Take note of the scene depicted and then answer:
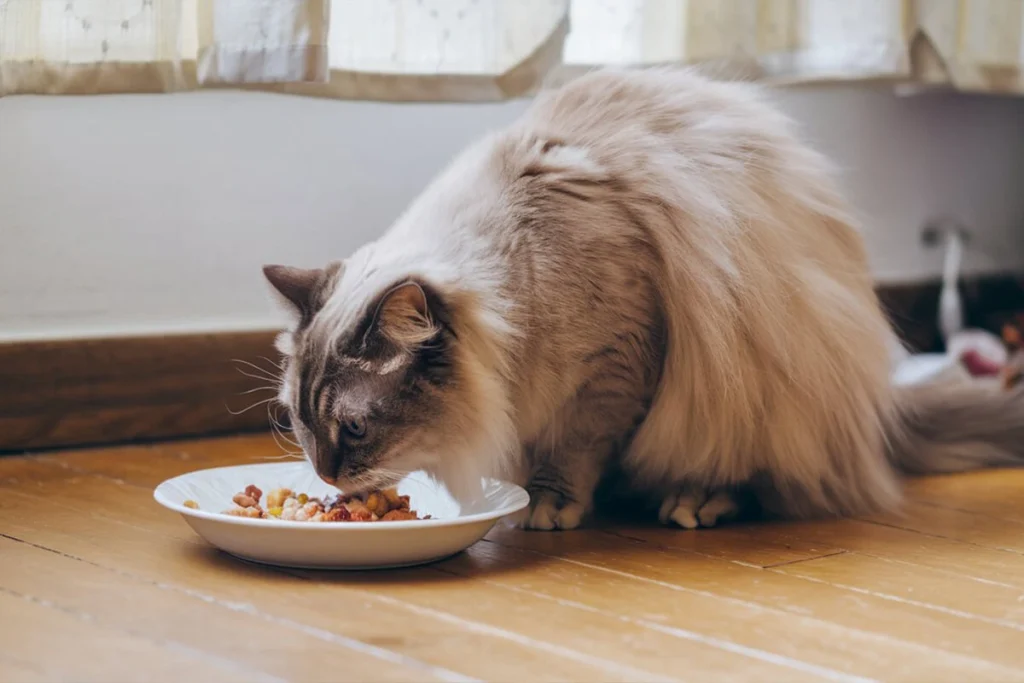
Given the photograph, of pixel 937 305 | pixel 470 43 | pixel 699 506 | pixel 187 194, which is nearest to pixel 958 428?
pixel 699 506

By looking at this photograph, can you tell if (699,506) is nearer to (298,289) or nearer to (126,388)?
(298,289)

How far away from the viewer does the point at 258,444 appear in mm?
2320

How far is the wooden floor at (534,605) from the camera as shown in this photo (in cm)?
118

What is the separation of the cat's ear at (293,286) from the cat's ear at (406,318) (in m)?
0.18

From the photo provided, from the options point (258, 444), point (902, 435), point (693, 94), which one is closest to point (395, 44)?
point (693, 94)

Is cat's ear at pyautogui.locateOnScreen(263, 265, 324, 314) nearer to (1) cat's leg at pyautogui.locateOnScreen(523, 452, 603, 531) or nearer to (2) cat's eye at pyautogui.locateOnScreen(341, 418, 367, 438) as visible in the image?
(2) cat's eye at pyautogui.locateOnScreen(341, 418, 367, 438)

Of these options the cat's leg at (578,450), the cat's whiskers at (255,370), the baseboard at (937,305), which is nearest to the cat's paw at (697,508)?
the cat's leg at (578,450)

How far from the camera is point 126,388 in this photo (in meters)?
2.23

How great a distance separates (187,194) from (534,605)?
1.23 metres

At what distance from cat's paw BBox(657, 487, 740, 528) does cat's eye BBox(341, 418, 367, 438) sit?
0.51 m

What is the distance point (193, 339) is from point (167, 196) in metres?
0.26

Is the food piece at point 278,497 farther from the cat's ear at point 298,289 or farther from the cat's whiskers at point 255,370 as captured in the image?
the cat's whiskers at point 255,370

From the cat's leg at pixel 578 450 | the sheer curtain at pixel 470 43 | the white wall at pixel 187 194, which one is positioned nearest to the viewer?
the cat's leg at pixel 578 450

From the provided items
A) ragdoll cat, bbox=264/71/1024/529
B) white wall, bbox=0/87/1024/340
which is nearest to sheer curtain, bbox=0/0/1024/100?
white wall, bbox=0/87/1024/340
